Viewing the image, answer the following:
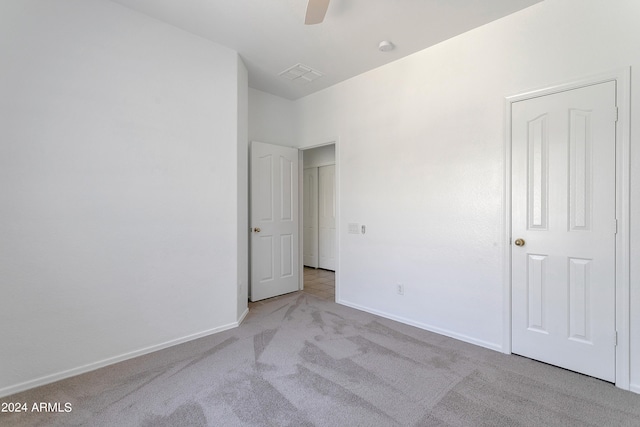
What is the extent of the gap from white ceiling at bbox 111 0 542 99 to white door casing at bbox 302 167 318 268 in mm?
3030

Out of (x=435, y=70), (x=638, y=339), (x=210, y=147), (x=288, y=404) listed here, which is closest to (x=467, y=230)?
(x=638, y=339)

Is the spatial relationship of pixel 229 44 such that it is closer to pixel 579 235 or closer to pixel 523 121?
pixel 523 121

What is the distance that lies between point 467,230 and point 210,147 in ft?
8.53

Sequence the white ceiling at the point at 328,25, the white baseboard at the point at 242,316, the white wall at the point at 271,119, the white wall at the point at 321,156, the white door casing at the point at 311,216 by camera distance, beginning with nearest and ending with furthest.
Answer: the white ceiling at the point at 328,25 → the white baseboard at the point at 242,316 → the white wall at the point at 271,119 → the white wall at the point at 321,156 → the white door casing at the point at 311,216

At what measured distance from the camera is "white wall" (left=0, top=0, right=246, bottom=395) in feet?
6.47

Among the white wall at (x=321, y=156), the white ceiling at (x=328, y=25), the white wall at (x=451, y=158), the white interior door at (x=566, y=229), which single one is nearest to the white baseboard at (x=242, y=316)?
the white wall at (x=451, y=158)

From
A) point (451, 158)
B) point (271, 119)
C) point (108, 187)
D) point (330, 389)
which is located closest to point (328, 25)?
point (451, 158)

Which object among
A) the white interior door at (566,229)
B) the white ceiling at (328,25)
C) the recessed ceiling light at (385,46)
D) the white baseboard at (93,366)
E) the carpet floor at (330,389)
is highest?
the white ceiling at (328,25)

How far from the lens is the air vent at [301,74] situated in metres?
3.36

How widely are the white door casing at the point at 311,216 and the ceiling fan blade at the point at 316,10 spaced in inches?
163

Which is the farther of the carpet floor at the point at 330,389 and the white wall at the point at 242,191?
the white wall at the point at 242,191

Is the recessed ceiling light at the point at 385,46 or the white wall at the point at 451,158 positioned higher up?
the recessed ceiling light at the point at 385,46

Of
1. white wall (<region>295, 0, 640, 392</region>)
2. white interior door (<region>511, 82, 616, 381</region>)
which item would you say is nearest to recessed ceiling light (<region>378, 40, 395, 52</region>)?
white wall (<region>295, 0, 640, 392</region>)

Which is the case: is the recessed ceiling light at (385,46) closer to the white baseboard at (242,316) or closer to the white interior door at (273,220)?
the white interior door at (273,220)
